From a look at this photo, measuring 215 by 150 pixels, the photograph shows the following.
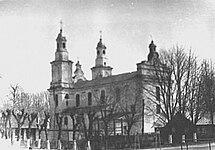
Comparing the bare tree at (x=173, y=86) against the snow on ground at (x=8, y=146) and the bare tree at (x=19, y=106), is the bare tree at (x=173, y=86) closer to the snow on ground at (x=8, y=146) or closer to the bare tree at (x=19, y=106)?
the bare tree at (x=19, y=106)

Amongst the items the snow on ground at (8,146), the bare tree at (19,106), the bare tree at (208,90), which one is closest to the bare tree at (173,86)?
the bare tree at (208,90)

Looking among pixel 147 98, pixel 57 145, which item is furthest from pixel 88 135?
pixel 147 98

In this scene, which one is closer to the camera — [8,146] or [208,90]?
[8,146]

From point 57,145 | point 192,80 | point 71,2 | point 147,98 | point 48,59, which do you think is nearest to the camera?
point 71,2

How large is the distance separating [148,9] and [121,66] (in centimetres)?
61

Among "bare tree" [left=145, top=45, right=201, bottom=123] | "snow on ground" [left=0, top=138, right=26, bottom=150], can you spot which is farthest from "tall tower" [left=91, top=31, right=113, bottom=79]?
"snow on ground" [left=0, top=138, right=26, bottom=150]

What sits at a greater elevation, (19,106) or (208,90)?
(208,90)

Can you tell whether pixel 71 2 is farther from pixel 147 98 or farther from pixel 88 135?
pixel 147 98

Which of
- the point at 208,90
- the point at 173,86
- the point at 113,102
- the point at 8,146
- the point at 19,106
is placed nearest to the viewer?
the point at 8,146

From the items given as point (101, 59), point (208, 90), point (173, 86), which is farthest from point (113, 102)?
point (208, 90)

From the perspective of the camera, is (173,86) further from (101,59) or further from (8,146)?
(8,146)

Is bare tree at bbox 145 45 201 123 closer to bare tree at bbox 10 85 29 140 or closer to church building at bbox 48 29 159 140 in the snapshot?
church building at bbox 48 29 159 140

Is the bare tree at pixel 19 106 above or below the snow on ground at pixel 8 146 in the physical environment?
above

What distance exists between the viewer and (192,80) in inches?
194
